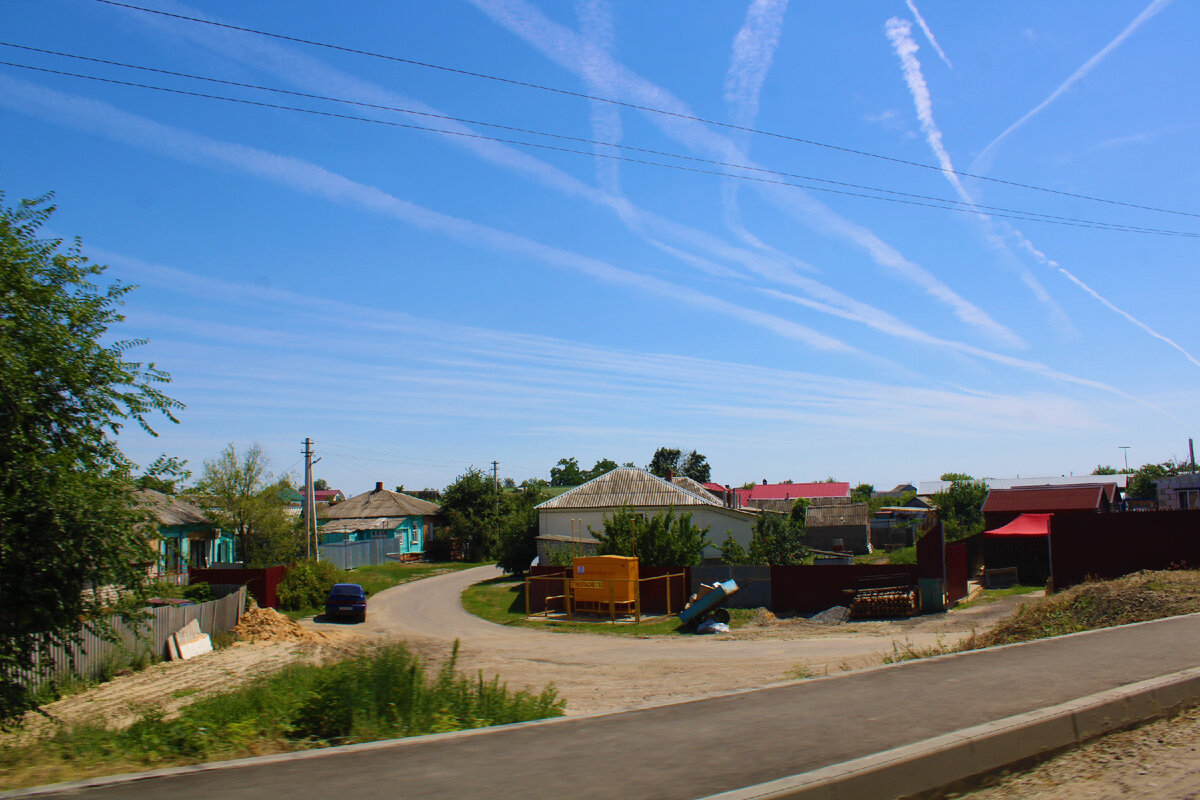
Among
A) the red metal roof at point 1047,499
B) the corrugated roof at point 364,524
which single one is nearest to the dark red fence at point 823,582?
the red metal roof at point 1047,499

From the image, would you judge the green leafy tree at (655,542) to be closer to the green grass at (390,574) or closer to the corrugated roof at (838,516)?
the green grass at (390,574)

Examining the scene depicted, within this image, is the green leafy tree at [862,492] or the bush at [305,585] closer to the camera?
the bush at [305,585]

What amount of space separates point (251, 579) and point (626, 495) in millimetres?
21818

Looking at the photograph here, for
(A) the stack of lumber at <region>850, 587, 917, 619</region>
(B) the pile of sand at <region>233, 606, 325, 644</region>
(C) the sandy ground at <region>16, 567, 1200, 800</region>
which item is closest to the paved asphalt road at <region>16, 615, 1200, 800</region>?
(C) the sandy ground at <region>16, 567, 1200, 800</region>

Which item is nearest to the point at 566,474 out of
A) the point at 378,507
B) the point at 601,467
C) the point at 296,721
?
the point at 601,467

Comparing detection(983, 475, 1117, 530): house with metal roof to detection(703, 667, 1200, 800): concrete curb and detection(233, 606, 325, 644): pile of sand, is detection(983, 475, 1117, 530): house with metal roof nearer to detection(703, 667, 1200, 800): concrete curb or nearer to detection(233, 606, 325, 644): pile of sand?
detection(233, 606, 325, 644): pile of sand

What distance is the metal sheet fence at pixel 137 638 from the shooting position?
15703mm

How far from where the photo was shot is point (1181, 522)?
21.4 m

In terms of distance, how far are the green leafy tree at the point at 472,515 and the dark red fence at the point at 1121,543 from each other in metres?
46.1

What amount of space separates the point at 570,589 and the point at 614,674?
1325cm

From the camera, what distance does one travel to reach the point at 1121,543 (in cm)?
2228

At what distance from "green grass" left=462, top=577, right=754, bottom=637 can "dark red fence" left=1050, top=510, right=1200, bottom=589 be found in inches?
380

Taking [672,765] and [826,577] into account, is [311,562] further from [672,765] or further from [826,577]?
[672,765]

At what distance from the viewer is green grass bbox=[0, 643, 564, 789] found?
563 centimetres
